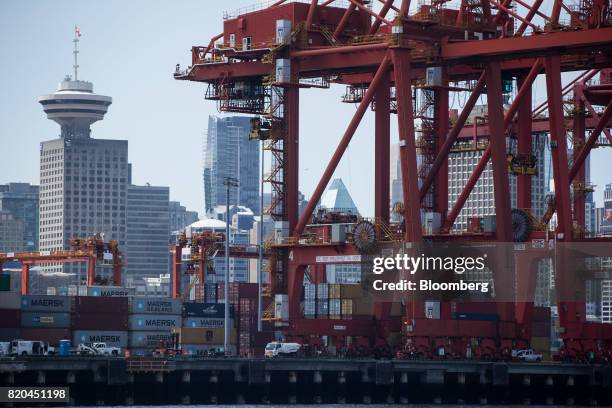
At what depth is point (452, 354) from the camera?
101312 millimetres

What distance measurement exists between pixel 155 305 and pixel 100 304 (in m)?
4.35

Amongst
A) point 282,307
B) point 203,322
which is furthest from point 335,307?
point 203,322

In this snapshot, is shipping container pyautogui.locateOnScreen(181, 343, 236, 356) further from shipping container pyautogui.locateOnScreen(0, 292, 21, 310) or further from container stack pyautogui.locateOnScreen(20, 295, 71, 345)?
shipping container pyautogui.locateOnScreen(0, 292, 21, 310)

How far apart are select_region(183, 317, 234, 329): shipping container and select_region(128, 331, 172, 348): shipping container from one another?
3747 mm

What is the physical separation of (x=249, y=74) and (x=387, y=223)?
43.8ft

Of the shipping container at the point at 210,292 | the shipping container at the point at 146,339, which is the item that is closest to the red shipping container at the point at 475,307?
the shipping container at the point at 146,339

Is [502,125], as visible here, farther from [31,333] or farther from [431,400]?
[31,333]

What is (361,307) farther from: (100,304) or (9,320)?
(9,320)

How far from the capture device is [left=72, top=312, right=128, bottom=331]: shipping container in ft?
356

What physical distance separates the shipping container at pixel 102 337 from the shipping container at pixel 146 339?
0.54m

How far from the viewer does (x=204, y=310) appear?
11781cm

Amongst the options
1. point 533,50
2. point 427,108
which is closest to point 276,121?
point 427,108

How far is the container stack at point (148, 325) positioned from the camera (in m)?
111

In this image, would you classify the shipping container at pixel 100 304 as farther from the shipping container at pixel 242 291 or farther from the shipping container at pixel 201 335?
the shipping container at pixel 242 291
